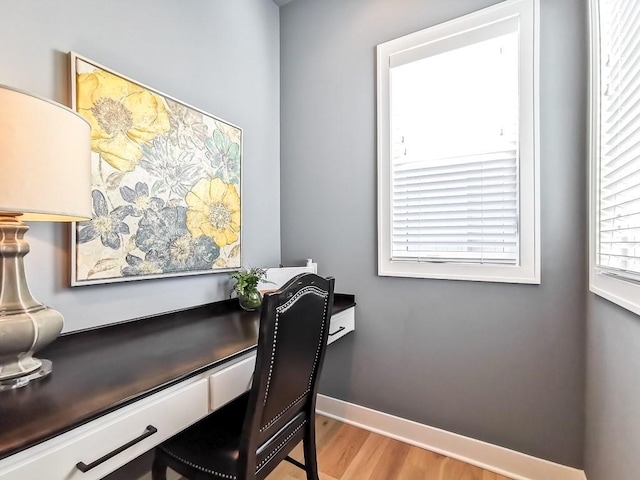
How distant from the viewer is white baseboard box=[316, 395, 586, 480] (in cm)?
152

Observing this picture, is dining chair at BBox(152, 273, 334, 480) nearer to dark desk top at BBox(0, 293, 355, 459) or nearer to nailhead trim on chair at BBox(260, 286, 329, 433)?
nailhead trim on chair at BBox(260, 286, 329, 433)

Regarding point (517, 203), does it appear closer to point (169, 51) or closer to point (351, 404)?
point (351, 404)

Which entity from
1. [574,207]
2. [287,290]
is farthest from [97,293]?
[574,207]

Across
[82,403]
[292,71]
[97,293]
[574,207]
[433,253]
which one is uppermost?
[292,71]

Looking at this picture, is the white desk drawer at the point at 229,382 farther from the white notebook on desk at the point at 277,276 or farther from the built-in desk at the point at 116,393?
the white notebook on desk at the point at 277,276

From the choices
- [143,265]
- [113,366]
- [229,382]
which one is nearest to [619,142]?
[229,382]

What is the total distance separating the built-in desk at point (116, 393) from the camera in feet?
2.15

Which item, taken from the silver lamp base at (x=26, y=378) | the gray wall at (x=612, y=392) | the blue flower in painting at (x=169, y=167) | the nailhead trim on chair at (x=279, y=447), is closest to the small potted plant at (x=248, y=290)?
the blue flower in painting at (x=169, y=167)

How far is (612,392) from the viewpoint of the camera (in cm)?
108

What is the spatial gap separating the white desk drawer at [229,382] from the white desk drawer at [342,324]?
0.59 meters

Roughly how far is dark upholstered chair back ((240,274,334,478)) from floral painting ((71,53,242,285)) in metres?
0.81

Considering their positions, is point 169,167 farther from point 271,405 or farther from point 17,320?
point 271,405

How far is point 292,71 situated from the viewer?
2.24 meters

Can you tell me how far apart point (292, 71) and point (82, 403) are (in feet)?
7.17
